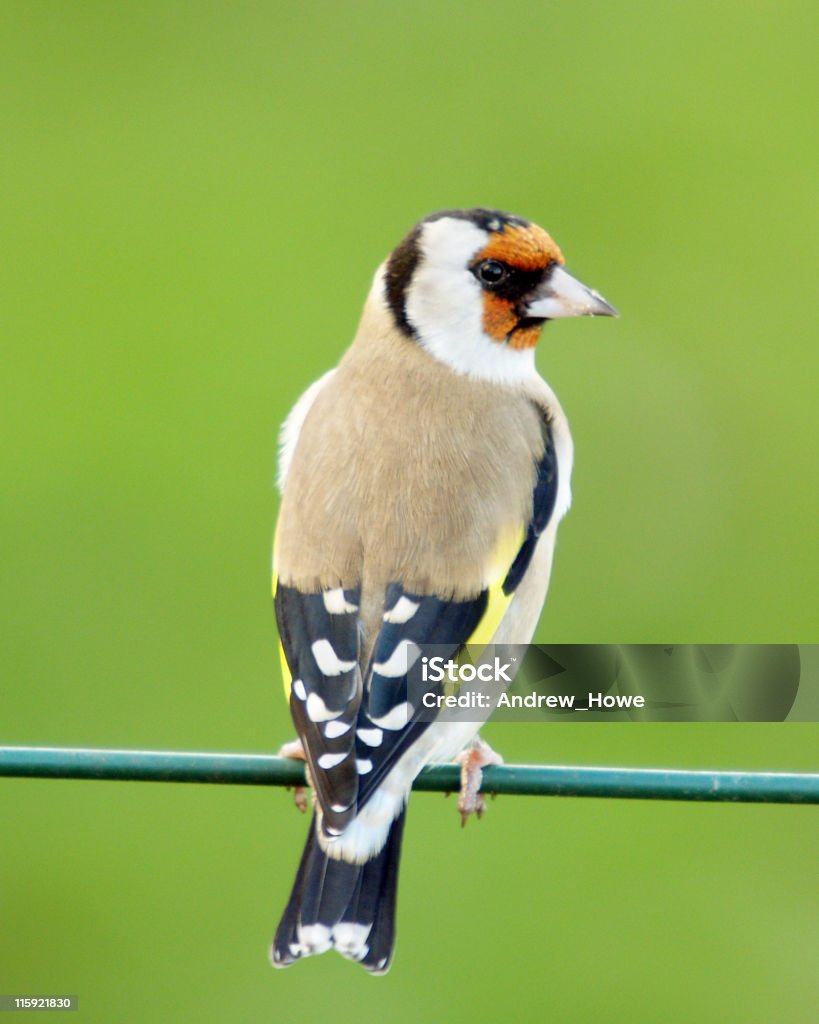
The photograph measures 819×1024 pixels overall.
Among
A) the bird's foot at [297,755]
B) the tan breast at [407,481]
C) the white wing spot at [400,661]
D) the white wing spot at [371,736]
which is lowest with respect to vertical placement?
the white wing spot at [371,736]

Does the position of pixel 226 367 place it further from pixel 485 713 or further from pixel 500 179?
pixel 485 713

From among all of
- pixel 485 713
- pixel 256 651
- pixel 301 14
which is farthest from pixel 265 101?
pixel 485 713

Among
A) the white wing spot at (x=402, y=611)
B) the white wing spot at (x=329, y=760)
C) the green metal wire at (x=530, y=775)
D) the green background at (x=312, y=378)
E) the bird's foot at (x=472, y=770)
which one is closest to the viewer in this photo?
the green metal wire at (x=530, y=775)

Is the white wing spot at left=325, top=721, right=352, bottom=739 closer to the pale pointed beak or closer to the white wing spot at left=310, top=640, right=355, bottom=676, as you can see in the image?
the white wing spot at left=310, top=640, right=355, bottom=676

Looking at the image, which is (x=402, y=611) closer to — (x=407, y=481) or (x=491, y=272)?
(x=407, y=481)

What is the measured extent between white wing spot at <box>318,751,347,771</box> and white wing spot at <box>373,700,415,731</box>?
0.09 m

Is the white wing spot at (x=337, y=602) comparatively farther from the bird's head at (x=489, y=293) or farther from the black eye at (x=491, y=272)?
the black eye at (x=491, y=272)

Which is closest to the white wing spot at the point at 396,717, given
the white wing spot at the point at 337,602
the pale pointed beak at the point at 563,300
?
the white wing spot at the point at 337,602

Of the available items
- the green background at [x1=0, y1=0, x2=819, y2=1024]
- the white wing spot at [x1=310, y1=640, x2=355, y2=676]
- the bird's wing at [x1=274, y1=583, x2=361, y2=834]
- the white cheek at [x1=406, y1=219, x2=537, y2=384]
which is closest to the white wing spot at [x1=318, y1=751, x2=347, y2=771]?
the bird's wing at [x1=274, y1=583, x2=361, y2=834]

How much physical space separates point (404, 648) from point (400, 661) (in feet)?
0.10

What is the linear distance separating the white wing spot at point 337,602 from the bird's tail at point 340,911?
1.28 feet

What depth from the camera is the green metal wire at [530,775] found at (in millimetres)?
3193

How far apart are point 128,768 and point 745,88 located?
6.39m

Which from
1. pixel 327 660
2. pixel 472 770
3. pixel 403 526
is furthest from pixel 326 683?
pixel 472 770
